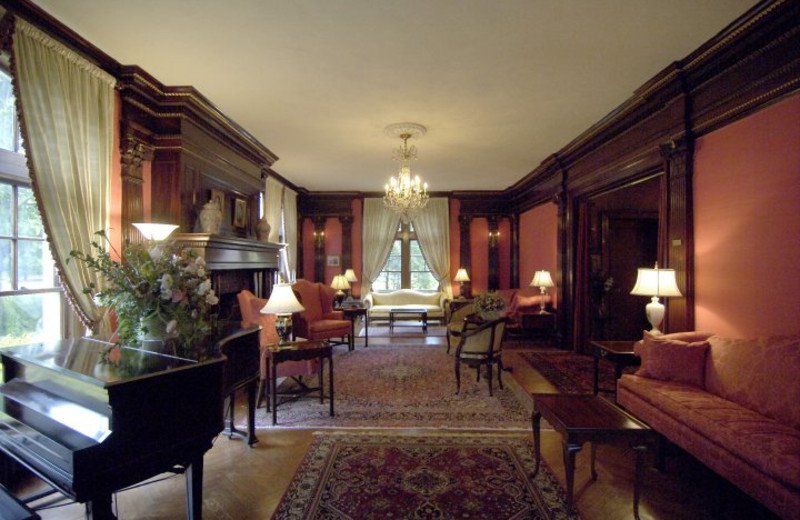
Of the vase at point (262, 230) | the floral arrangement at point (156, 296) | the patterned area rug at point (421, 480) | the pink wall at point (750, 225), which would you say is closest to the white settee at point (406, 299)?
the vase at point (262, 230)

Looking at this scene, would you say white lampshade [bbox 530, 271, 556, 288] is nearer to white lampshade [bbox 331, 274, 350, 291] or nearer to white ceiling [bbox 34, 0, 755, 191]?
white ceiling [bbox 34, 0, 755, 191]

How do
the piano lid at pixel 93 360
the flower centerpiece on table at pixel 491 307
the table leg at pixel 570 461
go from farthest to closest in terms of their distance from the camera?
the flower centerpiece on table at pixel 491 307 → the table leg at pixel 570 461 → the piano lid at pixel 93 360

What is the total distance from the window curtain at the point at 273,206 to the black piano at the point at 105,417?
518 centimetres

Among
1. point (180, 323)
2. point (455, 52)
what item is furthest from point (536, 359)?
point (180, 323)

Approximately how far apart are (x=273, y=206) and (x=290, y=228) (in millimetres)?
1168

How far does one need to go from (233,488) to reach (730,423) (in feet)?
10.1

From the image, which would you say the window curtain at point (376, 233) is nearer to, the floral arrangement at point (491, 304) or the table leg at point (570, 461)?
the floral arrangement at point (491, 304)

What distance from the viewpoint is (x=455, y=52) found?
10.3ft

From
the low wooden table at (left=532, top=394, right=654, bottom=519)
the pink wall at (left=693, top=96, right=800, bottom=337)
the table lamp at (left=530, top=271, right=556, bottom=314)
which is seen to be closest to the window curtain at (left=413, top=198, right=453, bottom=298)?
the table lamp at (left=530, top=271, right=556, bottom=314)

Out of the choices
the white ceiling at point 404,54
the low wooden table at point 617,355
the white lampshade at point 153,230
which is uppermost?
the white ceiling at point 404,54

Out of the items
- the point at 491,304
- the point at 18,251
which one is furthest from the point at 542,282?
the point at 18,251

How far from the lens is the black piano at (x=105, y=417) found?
5.24 feet

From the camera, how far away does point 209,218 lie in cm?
436

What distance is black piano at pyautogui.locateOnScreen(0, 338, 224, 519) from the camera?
160cm
